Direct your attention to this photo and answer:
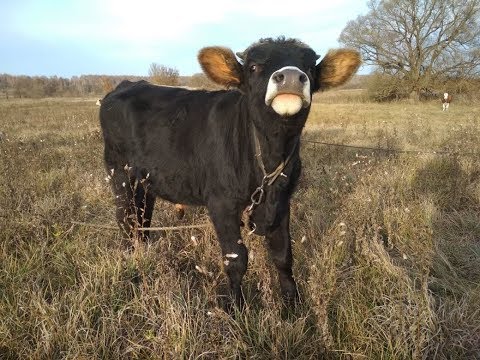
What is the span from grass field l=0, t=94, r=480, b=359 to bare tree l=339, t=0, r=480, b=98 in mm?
32395

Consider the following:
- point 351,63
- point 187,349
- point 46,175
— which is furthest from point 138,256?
point 46,175

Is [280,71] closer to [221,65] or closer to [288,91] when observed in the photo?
[288,91]

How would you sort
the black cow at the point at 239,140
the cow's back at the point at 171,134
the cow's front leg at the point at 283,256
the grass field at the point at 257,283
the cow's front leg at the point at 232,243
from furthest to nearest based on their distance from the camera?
the cow's back at the point at 171,134 < the cow's front leg at the point at 283,256 < the cow's front leg at the point at 232,243 < the black cow at the point at 239,140 < the grass field at the point at 257,283

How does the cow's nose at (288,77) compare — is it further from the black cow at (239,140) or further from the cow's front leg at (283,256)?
the cow's front leg at (283,256)

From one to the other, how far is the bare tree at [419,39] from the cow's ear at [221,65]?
34084 mm

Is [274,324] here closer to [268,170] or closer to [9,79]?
[268,170]

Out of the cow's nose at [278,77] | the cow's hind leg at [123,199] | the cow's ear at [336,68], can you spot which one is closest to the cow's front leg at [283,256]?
the cow's ear at [336,68]

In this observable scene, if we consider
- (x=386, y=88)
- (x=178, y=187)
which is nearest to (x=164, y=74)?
(x=386, y=88)

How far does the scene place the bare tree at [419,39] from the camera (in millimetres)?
33062

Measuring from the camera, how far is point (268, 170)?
284cm

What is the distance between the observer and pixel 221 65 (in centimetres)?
288

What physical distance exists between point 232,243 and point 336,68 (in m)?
1.40

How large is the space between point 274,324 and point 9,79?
3618 inches

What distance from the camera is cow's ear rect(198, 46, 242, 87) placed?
2.80 m
